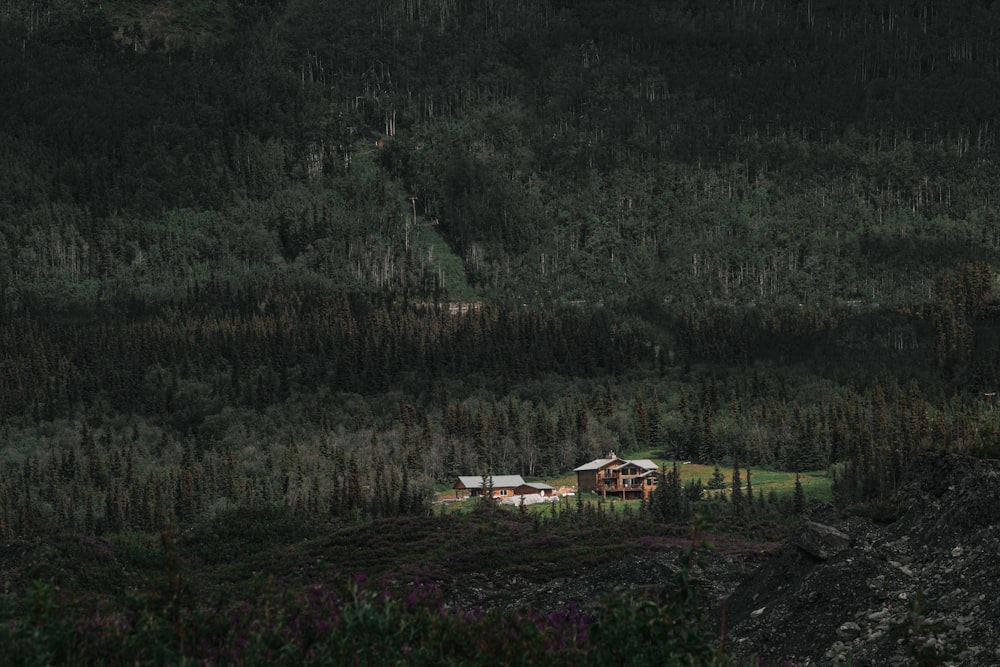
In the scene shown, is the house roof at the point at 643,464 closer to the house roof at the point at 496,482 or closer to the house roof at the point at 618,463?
the house roof at the point at 618,463

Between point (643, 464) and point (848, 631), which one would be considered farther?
point (643, 464)

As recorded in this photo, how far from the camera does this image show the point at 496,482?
176 metres

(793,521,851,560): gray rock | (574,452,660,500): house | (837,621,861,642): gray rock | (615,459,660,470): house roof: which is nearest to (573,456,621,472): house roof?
(574,452,660,500): house

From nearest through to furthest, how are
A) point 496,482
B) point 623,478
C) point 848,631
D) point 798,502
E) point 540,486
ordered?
point 848,631
point 798,502
point 496,482
point 540,486
point 623,478

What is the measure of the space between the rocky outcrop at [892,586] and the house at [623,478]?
376 ft

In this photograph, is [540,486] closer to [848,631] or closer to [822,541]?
[822,541]

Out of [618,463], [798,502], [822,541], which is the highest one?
[822,541]

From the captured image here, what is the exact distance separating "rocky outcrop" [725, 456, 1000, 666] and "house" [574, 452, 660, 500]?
4510 inches

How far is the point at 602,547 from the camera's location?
103125 mm

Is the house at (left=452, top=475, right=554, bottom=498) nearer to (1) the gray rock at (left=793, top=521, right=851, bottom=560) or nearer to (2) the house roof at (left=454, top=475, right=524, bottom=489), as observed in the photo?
(2) the house roof at (left=454, top=475, right=524, bottom=489)

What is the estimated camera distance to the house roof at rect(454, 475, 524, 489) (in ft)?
576

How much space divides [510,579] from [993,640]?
176 ft

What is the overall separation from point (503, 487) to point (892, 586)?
4903 inches

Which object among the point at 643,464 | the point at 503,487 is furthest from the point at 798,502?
the point at 503,487
